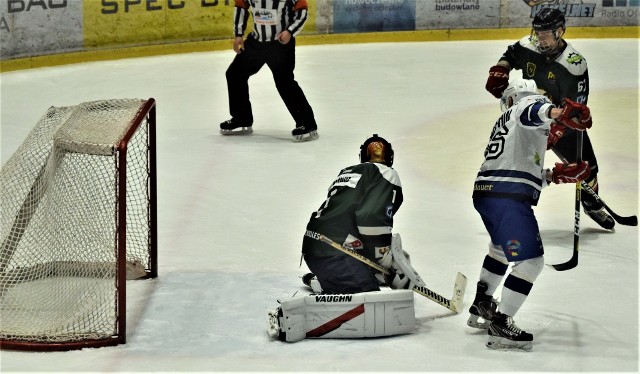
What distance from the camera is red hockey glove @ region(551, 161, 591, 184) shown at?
5250mm

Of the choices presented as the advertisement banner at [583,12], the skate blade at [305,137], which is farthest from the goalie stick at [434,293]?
→ the advertisement banner at [583,12]

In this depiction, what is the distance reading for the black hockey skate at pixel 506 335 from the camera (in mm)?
4906

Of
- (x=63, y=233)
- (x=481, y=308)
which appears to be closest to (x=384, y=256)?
(x=481, y=308)

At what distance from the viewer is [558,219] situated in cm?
695

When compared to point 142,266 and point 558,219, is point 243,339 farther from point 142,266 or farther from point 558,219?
point 558,219

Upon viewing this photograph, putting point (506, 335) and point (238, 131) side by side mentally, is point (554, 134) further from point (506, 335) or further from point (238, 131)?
point (238, 131)

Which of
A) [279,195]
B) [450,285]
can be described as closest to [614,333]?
[450,285]

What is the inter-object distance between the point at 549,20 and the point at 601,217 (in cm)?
105

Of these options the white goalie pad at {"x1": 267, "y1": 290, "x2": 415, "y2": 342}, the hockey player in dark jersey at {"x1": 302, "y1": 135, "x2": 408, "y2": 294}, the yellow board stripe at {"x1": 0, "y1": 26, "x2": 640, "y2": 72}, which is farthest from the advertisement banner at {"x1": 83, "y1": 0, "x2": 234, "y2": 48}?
the white goalie pad at {"x1": 267, "y1": 290, "x2": 415, "y2": 342}

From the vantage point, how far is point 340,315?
16.1ft

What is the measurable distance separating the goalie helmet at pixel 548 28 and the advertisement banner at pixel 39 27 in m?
5.39

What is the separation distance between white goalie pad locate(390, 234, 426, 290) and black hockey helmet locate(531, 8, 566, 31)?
71.0 inches

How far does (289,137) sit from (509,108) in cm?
392

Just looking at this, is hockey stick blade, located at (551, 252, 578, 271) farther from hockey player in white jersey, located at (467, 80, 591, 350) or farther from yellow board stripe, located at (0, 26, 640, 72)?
yellow board stripe, located at (0, 26, 640, 72)
